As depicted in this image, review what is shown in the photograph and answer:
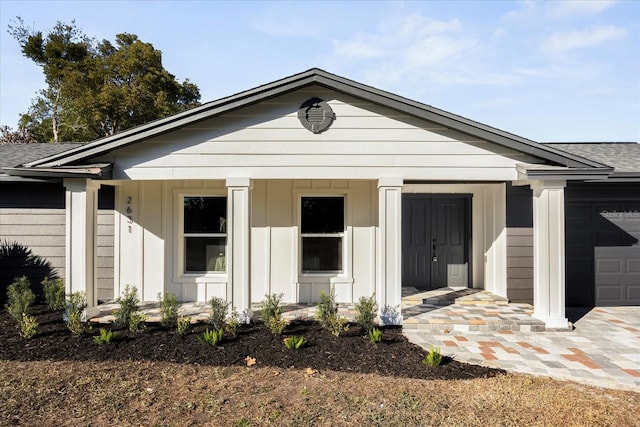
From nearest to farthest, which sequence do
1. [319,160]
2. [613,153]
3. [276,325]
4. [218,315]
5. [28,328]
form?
[28,328] → [276,325] → [218,315] → [319,160] → [613,153]

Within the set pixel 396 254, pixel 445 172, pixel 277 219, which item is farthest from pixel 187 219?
pixel 445 172

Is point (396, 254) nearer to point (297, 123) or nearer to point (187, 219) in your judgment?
point (297, 123)

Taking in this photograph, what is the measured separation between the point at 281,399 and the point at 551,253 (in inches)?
192

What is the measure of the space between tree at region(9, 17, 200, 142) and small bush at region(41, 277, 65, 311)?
52.8 feet

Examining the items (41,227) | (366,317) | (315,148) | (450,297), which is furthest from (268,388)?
(41,227)

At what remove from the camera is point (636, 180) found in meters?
7.40

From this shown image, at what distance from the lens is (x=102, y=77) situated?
21.8 meters

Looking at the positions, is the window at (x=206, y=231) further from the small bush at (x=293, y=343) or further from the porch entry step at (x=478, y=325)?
the porch entry step at (x=478, y=325)

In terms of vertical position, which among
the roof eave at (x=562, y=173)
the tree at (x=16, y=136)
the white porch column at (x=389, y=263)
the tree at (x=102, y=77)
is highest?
the tree at (x=102, y=77)

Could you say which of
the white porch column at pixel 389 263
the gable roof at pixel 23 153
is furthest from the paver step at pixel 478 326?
the gable roof at pixel 23 153

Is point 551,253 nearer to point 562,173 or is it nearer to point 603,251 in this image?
point 562,173

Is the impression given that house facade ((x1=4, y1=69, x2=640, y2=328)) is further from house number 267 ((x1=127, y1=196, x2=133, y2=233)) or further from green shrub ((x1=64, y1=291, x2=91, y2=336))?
house number 267 ((x1=127, y1=196, x2=133, y2=233))

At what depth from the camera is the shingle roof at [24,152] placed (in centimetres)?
828

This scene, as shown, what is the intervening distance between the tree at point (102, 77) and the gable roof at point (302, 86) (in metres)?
16.5
